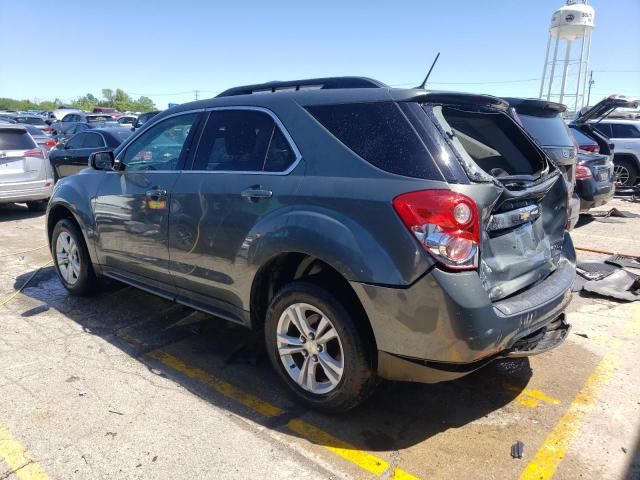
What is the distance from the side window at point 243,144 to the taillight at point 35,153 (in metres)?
7.10

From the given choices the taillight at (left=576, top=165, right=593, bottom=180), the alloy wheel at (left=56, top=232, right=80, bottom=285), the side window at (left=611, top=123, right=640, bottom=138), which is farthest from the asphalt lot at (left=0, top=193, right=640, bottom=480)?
the side window at (left=611, top=123, right=640, bottom=138)

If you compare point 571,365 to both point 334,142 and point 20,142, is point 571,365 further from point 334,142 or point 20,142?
point 20,142

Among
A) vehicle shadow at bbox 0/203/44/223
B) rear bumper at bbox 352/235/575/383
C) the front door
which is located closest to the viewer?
rear bumper at bbox 352/235/575/383

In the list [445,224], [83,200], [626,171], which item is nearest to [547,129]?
[445,224]

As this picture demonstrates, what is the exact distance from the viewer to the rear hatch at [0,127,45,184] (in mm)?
8883

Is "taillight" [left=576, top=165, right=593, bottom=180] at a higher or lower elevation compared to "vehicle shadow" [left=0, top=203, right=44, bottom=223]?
higher

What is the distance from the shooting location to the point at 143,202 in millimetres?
3975

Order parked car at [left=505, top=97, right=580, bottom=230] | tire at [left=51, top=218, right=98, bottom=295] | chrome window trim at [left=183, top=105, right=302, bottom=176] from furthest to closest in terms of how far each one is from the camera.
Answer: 1. parked car at [left=505, top=97, right=580, bottom=230]
2. tire at [left=51, top=218, right=98, bottom=295]
3. chrome window trim at [left=183, top=105, right=302, bottom=176]

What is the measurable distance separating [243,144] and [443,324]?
1.81m

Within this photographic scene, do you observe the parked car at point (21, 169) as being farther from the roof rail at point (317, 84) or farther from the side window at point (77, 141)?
the roof rail at point (317, 84)

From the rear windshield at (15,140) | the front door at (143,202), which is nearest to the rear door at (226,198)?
the front door at (143,202)

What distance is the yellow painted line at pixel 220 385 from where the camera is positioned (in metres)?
3.10

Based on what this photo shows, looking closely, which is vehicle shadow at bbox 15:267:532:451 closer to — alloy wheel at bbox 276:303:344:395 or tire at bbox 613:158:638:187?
alloy wheel at bbox 276:303:344:395

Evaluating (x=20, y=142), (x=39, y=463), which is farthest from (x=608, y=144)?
(x=20, y=142)
